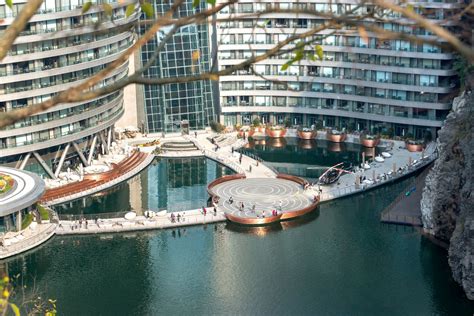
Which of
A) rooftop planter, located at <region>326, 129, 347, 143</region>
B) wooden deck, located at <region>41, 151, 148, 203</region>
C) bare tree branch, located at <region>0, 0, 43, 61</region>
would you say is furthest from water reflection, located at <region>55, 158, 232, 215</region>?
bare tree branch, located at <region>0, 0, 43, 61</region>

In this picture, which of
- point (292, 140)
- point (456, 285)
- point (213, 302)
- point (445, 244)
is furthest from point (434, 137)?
point (213, 302)

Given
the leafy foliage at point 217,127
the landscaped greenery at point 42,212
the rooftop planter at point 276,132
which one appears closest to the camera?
the landscaped greenery at point 42,212

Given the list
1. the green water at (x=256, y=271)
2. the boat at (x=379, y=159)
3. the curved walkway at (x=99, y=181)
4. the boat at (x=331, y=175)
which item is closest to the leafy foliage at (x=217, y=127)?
the curved walkway at (x=99, y=181)

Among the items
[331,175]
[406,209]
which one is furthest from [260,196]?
[406,209]

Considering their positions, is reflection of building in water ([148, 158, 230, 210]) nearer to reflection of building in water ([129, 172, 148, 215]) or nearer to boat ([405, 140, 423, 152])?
reflection of building in water ([129, 172, 148, 215])

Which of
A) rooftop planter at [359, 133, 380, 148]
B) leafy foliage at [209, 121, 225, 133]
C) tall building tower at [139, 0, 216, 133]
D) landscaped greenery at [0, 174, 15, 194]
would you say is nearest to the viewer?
landscaped greenery at [0, 174, 15, 194]

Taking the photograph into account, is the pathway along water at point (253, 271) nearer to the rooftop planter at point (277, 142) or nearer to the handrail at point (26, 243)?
the handrail at point (26, 243)

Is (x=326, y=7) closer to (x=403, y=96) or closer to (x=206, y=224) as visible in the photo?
(x=403, y=96)
